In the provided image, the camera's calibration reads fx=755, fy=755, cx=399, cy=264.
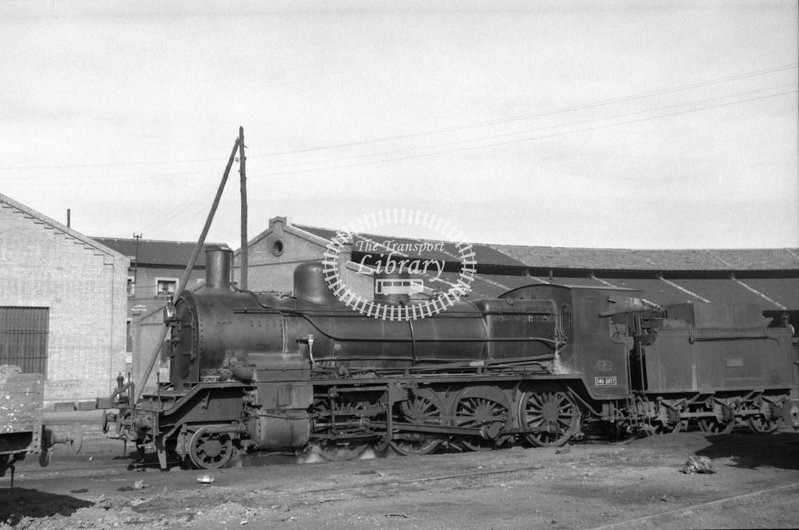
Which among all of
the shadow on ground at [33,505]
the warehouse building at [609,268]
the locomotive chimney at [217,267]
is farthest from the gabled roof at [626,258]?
the shadow on ground at [33,505]

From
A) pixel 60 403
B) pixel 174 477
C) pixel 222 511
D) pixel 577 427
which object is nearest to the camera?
pixel 222 511

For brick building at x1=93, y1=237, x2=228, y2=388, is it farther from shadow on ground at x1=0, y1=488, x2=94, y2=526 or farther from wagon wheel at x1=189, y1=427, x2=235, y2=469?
shadow on ground at x1=0, y1=488, x2=94, y2=526

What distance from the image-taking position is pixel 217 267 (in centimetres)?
1423

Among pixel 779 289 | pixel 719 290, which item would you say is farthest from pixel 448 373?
pixel 779 289

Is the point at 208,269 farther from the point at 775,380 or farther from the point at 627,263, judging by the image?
the point at 627,263

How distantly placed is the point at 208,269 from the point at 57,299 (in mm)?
16142

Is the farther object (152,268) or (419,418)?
(152,268)

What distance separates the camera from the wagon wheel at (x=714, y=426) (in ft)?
59.4

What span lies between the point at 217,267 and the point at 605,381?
27.9ft

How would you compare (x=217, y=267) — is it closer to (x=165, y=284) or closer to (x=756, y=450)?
(x=756, y=450)

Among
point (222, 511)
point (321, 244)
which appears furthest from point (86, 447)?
point (321, 244)

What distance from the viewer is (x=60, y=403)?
88.8 feet

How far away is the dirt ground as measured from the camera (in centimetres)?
830

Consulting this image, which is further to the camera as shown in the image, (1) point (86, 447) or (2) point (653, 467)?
(1) point (86, 447)
